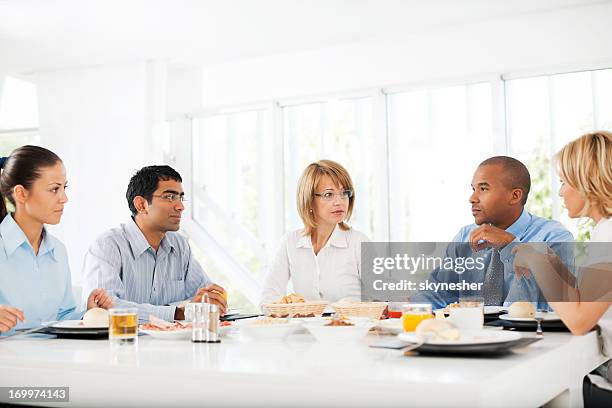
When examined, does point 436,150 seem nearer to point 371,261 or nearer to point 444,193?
point 444,193

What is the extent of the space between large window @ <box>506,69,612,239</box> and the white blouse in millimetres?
2017

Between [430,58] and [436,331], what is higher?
[430,58]

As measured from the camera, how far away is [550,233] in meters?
3.35

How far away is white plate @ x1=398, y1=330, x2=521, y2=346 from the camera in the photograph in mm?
1641

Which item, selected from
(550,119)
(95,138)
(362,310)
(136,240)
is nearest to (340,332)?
(362,310)

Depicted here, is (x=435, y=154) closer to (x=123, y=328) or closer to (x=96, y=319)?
(x=96, y=319)

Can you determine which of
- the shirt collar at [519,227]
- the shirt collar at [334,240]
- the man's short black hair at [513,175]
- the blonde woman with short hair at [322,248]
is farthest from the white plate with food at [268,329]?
the man's short black hair at [513,175]

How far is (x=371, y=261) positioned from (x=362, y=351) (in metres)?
2.02

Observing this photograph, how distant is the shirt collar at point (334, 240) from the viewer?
3.55 meters

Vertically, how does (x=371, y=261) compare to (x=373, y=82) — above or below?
below

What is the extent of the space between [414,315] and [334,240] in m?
1.64

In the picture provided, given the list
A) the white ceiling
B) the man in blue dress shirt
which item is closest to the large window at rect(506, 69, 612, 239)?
the white ceiling

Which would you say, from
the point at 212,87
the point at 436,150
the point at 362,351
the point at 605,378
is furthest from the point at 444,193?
the point at 362,351

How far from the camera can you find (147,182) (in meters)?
3.43
